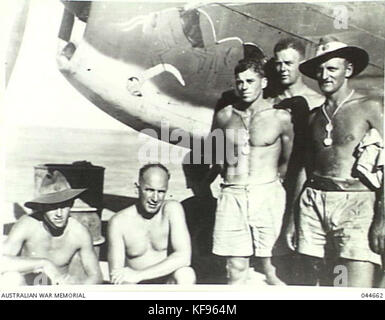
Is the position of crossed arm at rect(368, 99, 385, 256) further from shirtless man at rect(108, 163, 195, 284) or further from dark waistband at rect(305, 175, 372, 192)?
shirtless man at rect(108, 163, 195, 284)

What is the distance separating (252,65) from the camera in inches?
65.9

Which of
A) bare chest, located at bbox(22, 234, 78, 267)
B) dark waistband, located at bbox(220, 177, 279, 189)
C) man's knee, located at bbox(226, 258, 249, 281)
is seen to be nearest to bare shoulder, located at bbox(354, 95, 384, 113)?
dark waistband, located at bbox(220, 177, 279, 189)

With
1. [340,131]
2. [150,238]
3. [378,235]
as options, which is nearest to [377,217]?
[378,235]

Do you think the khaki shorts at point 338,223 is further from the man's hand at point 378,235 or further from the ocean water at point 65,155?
the ocean water at point 65,155

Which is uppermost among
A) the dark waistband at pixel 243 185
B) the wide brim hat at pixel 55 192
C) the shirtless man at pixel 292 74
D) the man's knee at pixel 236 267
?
the shirtless man at pixel 292 74

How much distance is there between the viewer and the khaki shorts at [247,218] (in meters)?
1.68

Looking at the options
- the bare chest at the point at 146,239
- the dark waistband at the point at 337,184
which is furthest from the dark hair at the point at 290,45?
the bare chest at the point at 146,239

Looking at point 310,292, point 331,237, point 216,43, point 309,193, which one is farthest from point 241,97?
point 310,292

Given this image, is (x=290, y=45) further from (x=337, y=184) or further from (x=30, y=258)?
(x=30, y=258)

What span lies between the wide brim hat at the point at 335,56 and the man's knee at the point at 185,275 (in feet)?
2.14

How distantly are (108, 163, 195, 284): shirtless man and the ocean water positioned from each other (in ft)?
0.16

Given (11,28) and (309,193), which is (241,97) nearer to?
(309,193)

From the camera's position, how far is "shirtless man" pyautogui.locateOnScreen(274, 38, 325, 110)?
1674 millimetres

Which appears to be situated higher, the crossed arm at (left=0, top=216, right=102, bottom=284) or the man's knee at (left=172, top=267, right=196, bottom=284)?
the crossed arm at (left=0, top=216, right=102, bottom=284)
